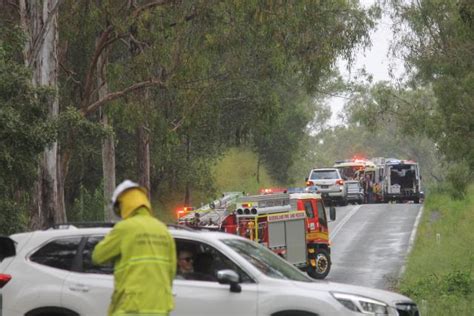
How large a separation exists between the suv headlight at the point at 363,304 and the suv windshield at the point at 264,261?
0.59 metres

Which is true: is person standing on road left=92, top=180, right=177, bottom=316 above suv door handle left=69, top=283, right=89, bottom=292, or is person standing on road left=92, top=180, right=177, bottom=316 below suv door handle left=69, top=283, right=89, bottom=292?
above

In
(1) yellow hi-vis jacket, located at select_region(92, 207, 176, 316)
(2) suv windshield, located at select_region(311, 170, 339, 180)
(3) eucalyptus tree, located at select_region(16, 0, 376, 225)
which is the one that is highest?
(3) eucalyptus tree, located at select_region(16, 0, 376, 225)

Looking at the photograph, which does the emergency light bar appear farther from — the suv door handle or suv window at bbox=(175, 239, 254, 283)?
the suv door handle

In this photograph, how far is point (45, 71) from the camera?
22.1 m

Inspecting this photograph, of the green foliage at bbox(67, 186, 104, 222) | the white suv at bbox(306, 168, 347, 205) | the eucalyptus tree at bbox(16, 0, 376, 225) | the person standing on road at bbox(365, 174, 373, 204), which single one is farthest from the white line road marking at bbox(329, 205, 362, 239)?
the green foliage at bbox(67, 186, 104, 222)

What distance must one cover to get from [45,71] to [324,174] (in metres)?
24.2

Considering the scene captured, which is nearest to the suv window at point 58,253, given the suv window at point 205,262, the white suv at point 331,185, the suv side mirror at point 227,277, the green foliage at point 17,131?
the suv window at point 205,262

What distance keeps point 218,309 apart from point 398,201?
4073 centimetres

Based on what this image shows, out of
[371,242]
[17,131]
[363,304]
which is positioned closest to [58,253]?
[363,304]

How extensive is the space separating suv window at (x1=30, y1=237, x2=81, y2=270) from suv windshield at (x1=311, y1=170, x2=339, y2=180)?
3474cm

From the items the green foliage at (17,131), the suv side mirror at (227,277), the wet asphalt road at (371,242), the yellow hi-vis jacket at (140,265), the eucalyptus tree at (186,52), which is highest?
the eucalyptus tree at (186,52)

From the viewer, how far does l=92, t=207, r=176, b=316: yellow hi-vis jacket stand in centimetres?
657

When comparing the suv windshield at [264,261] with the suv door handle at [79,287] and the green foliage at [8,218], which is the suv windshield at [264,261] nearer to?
the suv door handle at [79,287]

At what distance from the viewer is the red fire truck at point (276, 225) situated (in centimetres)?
2125
